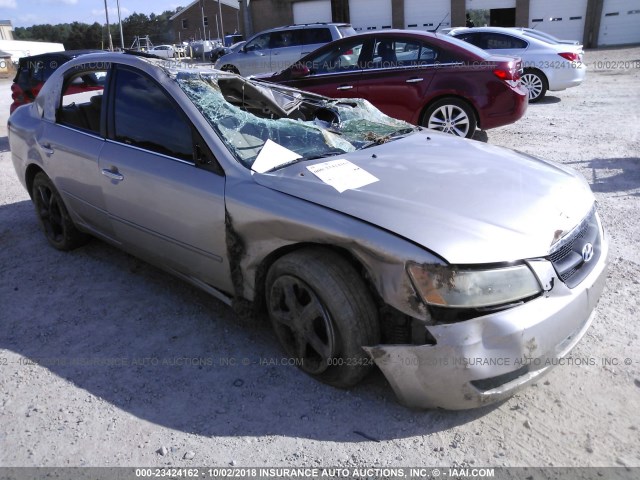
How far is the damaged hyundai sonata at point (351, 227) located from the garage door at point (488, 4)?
30394mm

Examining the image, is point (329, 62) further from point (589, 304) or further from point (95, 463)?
point (95, 463)

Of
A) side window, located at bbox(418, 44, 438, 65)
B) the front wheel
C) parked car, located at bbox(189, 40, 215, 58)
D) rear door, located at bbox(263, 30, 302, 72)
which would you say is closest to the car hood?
side window, located at bbox(418, 44, 438, 65)

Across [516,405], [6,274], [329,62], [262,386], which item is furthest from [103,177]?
[329,62]

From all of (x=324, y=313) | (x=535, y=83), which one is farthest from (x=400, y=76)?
(x=324, y=313)

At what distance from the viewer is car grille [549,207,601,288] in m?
2.55

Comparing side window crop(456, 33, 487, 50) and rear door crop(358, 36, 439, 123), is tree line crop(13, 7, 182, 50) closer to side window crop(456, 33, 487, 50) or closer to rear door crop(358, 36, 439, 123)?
side window crop(456, 33, 487, 50)

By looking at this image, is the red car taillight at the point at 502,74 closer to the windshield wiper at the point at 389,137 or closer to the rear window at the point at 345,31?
the windshield wiper at the point at 389,137

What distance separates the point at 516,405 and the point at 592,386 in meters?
0.44

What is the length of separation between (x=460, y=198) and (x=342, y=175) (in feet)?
2.03

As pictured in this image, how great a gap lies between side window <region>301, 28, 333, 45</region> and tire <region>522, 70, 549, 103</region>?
531cm

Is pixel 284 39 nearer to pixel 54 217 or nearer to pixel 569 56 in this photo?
pixel 569 56

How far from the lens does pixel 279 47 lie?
49.1 feet

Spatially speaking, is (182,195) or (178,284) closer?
(182,195)

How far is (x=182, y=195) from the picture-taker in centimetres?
321
